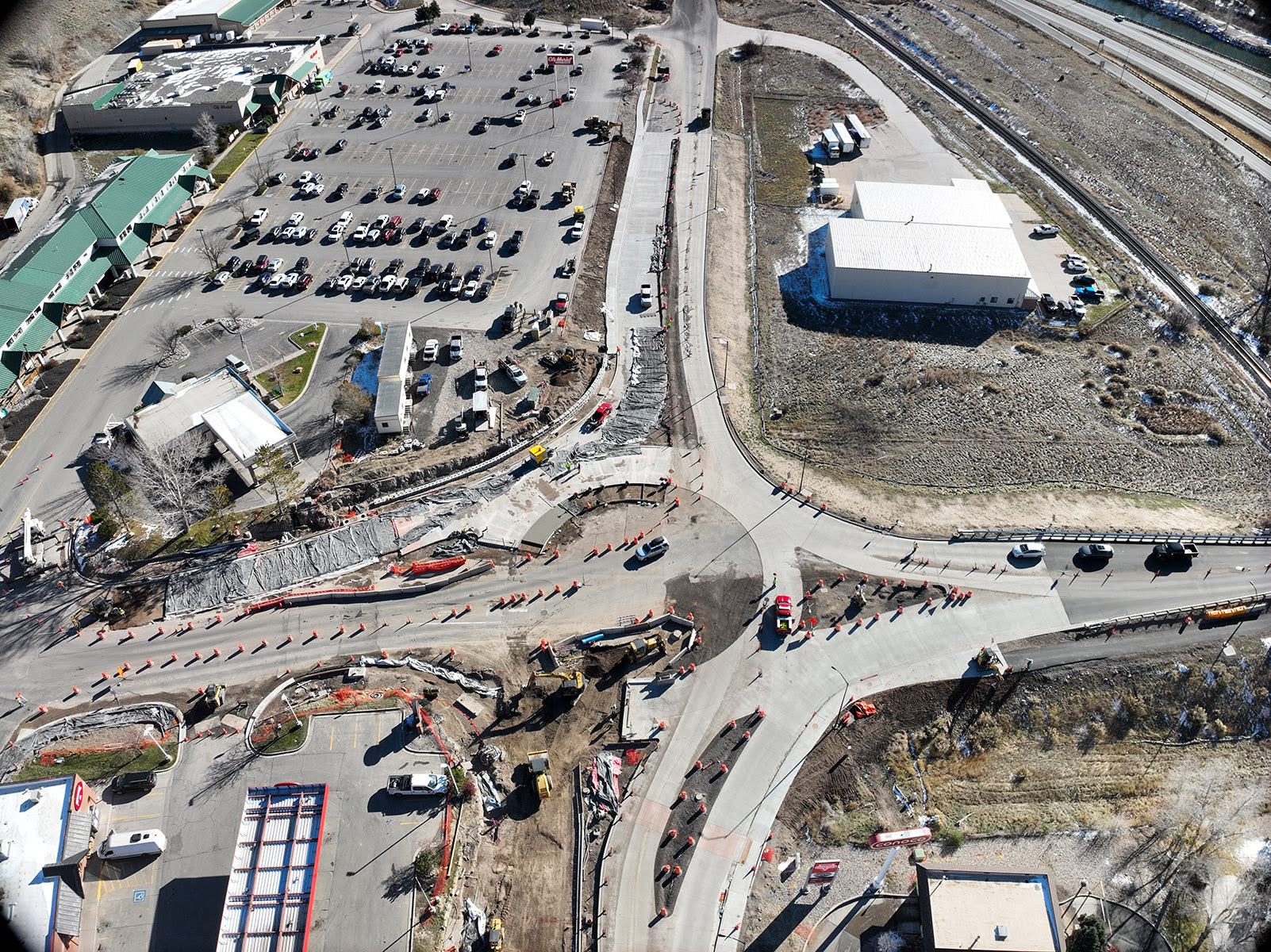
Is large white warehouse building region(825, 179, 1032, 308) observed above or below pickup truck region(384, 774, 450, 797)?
above

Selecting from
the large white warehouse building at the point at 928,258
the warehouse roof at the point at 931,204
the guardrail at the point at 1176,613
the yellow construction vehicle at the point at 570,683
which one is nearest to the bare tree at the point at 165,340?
the yellow construction vehicle at the point at 570,683

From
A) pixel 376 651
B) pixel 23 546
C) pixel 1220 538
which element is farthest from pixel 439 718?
pixel 1220 538

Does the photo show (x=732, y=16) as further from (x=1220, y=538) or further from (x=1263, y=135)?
(x=1220, y=538)

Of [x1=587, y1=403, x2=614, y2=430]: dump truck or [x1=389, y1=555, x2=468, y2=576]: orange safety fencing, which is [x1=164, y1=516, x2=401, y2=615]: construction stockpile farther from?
[x1=587, y1=403, x2=614, y2=430]: dump truck

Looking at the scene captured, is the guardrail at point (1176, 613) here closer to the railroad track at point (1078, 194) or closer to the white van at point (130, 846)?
the railroad track at point (1078, 194)

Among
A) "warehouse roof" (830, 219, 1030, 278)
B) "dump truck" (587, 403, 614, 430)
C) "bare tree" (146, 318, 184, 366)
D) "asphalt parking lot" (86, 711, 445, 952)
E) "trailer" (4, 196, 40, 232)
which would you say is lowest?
"asphalt parking lot" (86, 711, 445, 952)

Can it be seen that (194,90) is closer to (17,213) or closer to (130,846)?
(17,213)

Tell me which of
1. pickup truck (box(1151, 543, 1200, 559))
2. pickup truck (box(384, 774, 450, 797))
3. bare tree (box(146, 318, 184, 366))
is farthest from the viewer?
bare tree (box(146, 318, 184, 366))

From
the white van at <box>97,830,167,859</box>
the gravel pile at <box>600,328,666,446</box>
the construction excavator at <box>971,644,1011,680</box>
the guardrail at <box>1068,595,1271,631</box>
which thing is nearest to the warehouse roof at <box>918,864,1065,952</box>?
the construction excavator at <box>971,644,1011,680</box>
